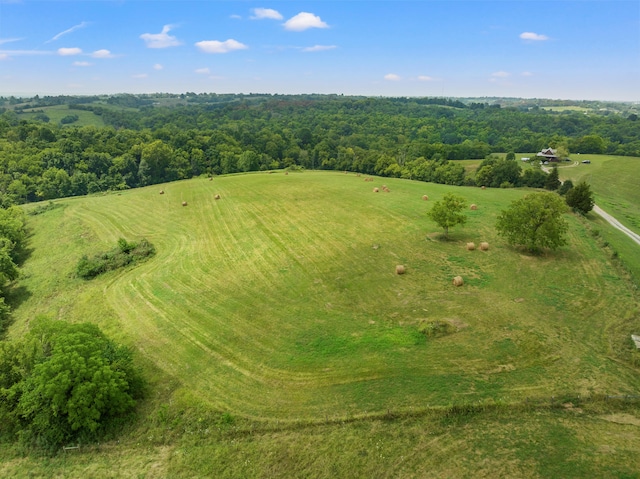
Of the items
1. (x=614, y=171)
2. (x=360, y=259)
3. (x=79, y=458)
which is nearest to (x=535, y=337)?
(x=360, y=259)

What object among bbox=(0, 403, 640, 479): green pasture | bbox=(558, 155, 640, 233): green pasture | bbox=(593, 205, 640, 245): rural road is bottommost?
bbox=(0, 403, 640, 479): green pasture

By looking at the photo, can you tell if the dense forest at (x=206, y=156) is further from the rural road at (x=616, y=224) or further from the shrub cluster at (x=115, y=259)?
the shrub cluster at (x=115, y=259)

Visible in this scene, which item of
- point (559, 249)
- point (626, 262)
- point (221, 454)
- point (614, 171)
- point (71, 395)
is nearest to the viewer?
point (221, 454)

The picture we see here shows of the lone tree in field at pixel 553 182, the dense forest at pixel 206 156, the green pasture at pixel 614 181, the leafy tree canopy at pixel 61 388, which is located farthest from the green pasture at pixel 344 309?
the dense forest at pixel 206 156

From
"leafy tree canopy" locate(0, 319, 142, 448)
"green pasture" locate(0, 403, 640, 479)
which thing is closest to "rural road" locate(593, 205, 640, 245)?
"green pasture" locate(0, 403, 640, 479)

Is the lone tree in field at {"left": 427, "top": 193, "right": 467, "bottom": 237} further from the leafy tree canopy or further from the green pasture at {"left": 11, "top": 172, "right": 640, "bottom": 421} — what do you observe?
the leafy tree canopy

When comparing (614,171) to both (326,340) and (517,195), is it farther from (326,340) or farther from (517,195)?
(326,340)

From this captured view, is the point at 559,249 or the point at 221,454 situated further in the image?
the point at 559,249
